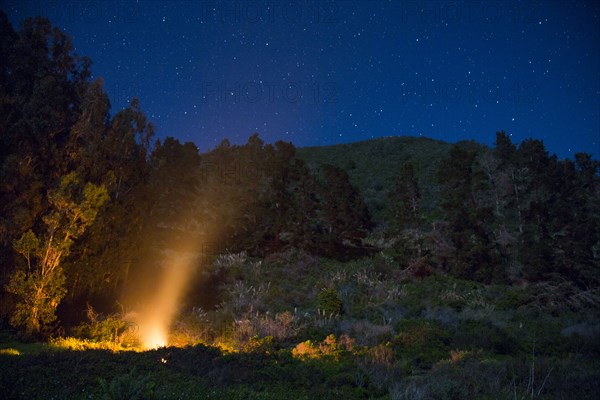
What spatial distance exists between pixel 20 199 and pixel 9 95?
4122mm

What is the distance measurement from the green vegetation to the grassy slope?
11.8 m

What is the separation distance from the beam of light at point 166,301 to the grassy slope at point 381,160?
20106 millimetres

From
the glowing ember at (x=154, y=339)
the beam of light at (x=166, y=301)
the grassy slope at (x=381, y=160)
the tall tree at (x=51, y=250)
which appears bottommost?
the glowing ember at (x=154, y=339)

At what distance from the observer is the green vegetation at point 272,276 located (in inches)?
357

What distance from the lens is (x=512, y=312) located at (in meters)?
17.7

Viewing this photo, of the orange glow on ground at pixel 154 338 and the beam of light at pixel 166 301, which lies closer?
the orange glow on ground at pixel 154 338

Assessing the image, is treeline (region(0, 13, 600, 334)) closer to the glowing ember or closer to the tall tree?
the tall tree

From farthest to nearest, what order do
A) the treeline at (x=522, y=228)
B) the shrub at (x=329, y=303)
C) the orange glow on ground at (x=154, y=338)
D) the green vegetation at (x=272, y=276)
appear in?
the treeline at (x=522, y=228) < the shrub at (x=329, y=303) < the orange glow on ground at (x=154, y=338) < the green vegetation at (x=272, y=276)

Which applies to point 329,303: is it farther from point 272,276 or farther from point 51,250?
point 51,250

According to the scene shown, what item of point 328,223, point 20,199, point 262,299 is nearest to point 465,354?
point 262,299

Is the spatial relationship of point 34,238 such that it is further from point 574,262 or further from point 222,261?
point 574,262

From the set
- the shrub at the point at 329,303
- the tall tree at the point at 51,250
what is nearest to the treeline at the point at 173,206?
the tall tree at the point at 51,250

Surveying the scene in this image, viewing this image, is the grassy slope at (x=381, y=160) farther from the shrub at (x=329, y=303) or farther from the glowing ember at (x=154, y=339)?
the glowing ember at (x=154, y=339)

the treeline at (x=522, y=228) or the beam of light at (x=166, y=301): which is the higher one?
the treeline at (x=522, y=228)
